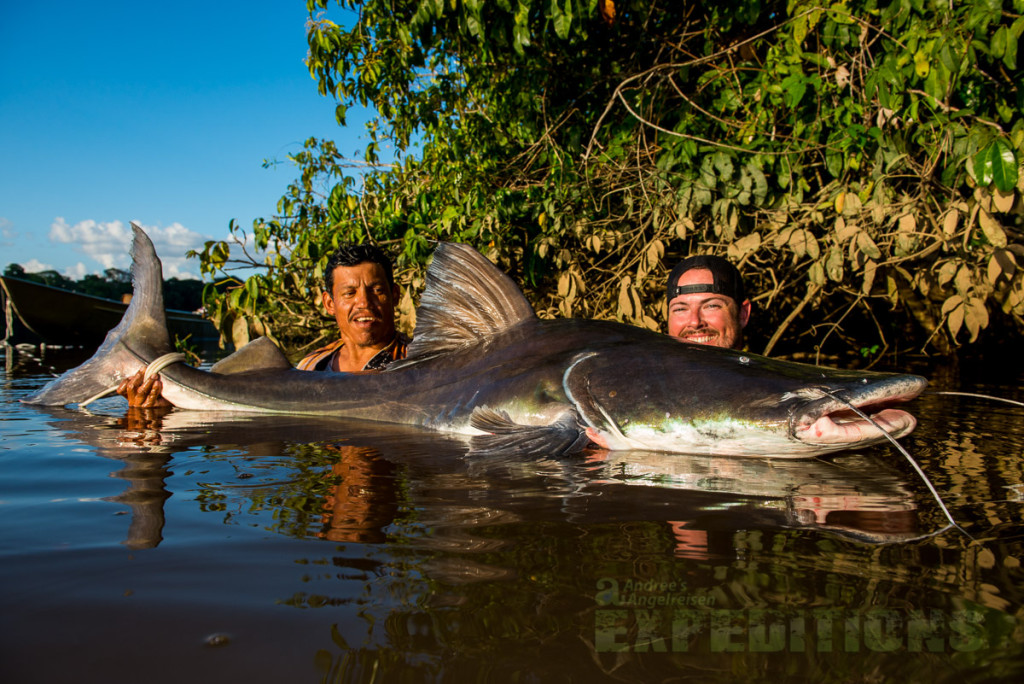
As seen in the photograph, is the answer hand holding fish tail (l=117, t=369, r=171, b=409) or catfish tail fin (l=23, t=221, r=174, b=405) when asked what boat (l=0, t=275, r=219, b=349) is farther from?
hand holding fish tail (l=117, t=369, r=171, b=409)

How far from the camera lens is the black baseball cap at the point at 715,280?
369 cm

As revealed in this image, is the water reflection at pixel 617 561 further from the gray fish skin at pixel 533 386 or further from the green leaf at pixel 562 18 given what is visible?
the green leaf at pixel 562 18

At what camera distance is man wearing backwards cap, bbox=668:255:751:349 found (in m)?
3.67

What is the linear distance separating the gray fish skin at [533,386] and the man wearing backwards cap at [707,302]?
96cm

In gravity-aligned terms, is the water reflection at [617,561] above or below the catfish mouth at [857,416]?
below

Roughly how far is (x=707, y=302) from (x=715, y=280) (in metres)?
0.14

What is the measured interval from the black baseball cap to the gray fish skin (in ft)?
3.31

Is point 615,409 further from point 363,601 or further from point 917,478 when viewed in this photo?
point 363,601

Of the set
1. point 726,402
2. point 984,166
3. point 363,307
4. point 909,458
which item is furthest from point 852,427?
point 363,307

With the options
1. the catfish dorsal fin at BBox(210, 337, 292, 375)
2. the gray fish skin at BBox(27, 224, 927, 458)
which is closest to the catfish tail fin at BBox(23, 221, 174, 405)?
the gray fish skin at BBox(27, 224, 927, 458)

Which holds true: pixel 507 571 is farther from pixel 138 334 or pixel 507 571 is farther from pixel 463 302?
pixel 138 334

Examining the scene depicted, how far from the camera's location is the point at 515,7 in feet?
14.4

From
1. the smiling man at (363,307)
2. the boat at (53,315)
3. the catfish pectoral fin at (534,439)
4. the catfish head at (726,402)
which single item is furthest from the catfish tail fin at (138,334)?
the boat at (53,315)

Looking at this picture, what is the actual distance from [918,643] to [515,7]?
445 cm
